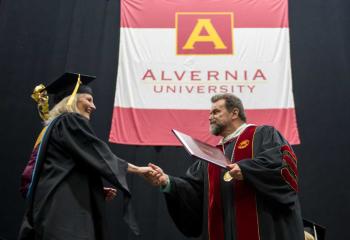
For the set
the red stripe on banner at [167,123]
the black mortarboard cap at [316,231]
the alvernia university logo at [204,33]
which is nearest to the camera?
the black mortarboard cap at [316,231]

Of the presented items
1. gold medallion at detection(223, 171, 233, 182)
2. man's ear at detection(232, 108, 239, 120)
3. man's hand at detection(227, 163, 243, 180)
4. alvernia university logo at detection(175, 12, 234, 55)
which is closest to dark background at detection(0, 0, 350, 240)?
alvernia university logo at detection(175, 12, 234, 55)

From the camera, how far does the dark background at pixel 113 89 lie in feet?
14.5

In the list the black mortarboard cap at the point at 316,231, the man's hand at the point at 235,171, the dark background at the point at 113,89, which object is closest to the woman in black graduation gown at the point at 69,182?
the man's hand at the point at 235,171

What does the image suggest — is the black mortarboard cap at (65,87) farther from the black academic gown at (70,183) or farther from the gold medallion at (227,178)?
the gold medallion at (227,178)

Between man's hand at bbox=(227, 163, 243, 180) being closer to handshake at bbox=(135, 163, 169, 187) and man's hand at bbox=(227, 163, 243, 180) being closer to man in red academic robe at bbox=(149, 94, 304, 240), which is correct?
man in red academic robe at bbox=(149, 94, 304, 240)

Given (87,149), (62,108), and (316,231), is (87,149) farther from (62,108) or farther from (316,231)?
(316,231)

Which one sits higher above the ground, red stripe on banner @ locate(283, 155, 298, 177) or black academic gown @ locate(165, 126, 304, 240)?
red stripe on banner @ locate(283, 155, 298, 177)

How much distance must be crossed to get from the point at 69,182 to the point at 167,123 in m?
2.22

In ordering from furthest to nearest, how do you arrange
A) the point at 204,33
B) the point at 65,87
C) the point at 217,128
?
1. the point at 204,33
2. the point at 217,128
3. the point at 65,87

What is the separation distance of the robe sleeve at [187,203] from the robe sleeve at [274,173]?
0.55m

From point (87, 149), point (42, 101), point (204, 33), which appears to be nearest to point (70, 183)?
point (87, 149)

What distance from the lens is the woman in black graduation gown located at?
2260 millimetres

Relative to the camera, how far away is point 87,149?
2391mm

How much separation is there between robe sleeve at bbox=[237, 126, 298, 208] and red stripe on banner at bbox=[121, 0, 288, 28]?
2471 millimetres
